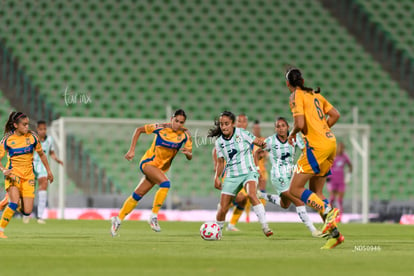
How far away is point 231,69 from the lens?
24578 millimetres

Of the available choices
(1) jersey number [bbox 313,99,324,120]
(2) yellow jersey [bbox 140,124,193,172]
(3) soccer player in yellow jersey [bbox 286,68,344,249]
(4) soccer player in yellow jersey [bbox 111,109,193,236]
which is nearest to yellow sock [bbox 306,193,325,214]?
(3) soccer player in yellow jersey [bbox 286,68,344,249]

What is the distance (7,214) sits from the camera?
11.0m

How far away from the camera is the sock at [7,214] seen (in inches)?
431

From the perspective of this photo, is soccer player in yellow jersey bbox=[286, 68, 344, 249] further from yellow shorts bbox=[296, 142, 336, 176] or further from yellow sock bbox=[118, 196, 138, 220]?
yellow sock bbox=[118, 196, 138, 220]

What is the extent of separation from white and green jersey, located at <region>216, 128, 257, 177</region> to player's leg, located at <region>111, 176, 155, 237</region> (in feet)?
5.32

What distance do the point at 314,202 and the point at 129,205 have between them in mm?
3729

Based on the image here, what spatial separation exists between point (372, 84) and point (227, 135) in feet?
48.0

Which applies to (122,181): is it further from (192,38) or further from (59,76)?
(192,38)

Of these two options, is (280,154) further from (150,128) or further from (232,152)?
(150,128)

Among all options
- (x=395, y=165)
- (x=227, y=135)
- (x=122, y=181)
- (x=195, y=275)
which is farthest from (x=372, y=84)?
(x=195, y=275)

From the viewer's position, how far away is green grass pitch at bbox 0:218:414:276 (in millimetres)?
6547

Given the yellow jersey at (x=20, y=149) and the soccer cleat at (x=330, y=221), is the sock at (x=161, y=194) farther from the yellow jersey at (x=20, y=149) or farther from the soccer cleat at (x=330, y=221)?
the soccer cleat at (x=330, y=221)

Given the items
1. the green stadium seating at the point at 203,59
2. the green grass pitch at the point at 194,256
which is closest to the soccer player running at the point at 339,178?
the green stadium seating at the point at 203,59

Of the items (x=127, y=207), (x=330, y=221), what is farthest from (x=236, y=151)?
(x=330, y=221)
